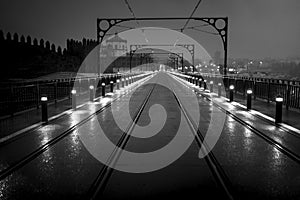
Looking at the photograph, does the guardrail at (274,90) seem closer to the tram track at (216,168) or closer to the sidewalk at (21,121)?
the tram track at (216,168)

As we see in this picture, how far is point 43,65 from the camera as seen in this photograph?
11438cm

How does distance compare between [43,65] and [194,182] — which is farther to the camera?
[43,65]

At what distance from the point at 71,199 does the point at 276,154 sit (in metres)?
5.06

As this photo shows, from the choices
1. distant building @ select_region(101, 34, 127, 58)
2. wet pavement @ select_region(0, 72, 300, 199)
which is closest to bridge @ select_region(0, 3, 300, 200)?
wet pavement @ select_region(0, 72, 300, 199)

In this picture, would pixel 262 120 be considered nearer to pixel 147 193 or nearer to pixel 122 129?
pixel 122 129

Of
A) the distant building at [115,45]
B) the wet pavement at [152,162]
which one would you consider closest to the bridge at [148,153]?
the wet pavement at [152,162]

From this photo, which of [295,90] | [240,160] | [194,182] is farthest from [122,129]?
[295,90]

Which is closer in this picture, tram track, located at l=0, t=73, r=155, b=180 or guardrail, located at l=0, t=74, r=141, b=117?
tram track, located at l=0, t=73, r=155, b=180

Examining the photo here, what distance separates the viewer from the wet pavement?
19.0ft

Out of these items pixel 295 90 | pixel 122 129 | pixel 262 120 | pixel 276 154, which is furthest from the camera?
pixel 295 90

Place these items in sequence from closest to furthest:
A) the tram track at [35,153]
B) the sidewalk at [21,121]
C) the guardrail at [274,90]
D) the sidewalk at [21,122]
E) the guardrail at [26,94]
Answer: the tram track at [35,153] < the sidewalk at [21,122] < the sidewalk at [21,121] < the guardrail at [26,94] < the guardrail at [274,90]

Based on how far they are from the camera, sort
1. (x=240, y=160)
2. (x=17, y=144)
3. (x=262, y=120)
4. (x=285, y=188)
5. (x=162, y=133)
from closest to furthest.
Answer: (x=285, y=188)
(x=240, y=160)
(x=17, y=144)
(x=162, y=133)
(x=262, y=120)

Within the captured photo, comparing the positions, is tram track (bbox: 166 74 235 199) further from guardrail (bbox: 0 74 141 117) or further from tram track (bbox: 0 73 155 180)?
guardrail (bbox: 0 74 141 117)

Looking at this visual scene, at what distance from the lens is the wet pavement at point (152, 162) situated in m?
5.78
